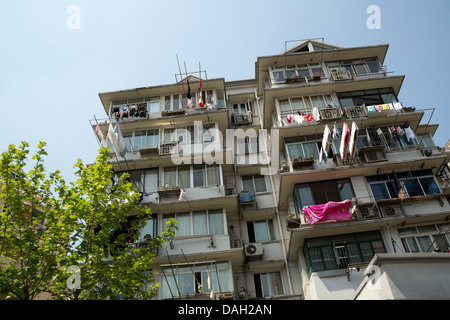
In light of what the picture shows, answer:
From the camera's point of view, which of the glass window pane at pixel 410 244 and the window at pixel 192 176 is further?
the window at pixel 192 176

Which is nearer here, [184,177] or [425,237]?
[425,237]

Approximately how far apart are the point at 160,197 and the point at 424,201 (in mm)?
15123

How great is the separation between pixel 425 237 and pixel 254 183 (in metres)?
10.6

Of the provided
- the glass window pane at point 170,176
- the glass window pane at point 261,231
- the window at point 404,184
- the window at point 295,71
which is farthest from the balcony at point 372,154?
the glass window pane at point 170,176

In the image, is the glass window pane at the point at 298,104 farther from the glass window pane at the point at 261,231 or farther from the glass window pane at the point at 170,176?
the glass window pane at the point at 170,176

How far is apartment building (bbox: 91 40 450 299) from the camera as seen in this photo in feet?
57.9

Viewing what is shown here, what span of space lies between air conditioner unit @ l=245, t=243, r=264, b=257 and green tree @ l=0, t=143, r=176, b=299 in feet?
24.8

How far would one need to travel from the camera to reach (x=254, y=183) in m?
23.5

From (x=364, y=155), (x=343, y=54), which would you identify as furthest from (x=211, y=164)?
(x=343, y=54)

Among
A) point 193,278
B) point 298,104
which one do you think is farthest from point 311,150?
point 193,278

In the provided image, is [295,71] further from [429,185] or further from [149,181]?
[149,181]

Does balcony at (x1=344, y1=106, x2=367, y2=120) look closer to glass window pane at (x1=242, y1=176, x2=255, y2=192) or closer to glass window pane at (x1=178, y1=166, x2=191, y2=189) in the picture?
glass window pane at (x1=242, y1=176, x2=255, y2=192)

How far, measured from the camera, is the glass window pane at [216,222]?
64.7 ft

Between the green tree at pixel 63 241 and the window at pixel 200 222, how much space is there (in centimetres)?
551
